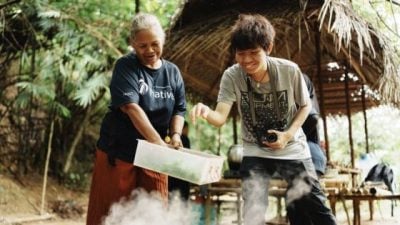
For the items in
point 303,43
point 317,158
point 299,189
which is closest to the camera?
point 299,189

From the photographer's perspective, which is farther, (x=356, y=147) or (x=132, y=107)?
(x=356, y=147)

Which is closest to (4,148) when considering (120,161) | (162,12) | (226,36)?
(162,12)

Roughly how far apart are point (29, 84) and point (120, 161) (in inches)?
179

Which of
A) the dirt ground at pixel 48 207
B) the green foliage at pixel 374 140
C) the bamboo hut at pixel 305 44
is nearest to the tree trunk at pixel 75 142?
the dirt ground at pixel 48 207

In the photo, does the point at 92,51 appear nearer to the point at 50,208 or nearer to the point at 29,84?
the point at 29,84

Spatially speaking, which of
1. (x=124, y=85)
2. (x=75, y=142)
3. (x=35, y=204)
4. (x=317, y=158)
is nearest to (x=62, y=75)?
(x=75, y=142)

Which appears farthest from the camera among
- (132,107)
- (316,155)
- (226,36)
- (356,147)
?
(356,147)

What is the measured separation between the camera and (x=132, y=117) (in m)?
2.45

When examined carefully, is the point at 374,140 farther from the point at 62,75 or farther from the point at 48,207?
the point at 48,207

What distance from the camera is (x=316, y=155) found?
10.9 feet

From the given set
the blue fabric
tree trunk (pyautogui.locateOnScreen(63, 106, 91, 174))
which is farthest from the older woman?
tree trunk (pyautogui.locateOnScreen(63, 106, 91, 174))

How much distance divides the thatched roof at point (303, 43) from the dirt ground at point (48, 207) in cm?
179

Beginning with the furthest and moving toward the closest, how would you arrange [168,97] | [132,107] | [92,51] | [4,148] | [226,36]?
[4,148] → [92,51] → [226,36] → [168,97] → [132,107]

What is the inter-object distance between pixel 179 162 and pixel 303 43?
4742mm
